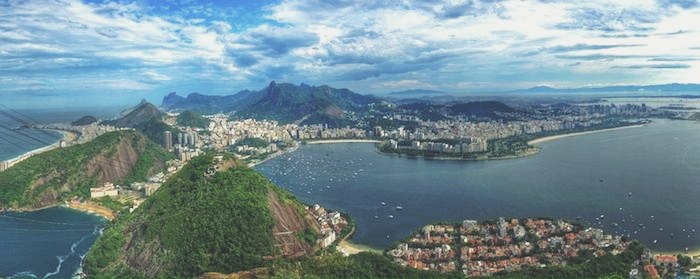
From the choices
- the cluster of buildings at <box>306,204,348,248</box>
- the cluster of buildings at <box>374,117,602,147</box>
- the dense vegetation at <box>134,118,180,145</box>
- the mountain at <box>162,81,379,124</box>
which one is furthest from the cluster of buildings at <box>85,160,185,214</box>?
the mountain at <box>162,81,379,124</box>

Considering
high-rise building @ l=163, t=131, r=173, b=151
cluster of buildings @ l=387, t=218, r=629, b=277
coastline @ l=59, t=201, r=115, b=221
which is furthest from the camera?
high-rise building @ l=163, t=131, r=173, b=151

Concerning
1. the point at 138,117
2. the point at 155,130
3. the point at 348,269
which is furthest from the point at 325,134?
the point at 348,269

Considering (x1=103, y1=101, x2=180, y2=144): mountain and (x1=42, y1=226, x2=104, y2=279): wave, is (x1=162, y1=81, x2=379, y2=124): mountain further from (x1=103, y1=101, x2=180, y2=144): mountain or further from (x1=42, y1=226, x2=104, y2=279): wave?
(x1=42, y1=226, x2=104, y2=279): wave

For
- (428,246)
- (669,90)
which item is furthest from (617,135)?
(669,90)

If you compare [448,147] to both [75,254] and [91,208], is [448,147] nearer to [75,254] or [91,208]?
[91,208]

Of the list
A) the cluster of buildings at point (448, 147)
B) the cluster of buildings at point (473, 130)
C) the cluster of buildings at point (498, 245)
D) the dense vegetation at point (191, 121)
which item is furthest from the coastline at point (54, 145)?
the cluster of buildings at point (498, 245)

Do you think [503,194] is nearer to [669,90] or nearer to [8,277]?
[8,277]

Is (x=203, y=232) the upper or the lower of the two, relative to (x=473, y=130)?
lower
